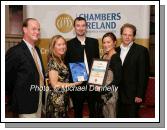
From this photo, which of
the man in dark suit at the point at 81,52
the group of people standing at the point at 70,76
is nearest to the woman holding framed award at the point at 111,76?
the group of people standing at the point at 70,76

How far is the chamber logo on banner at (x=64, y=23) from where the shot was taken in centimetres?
324

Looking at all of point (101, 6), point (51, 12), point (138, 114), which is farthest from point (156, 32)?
point (51, 12)

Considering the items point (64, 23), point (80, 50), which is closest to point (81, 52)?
point (80, 50)

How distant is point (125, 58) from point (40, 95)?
0.94m

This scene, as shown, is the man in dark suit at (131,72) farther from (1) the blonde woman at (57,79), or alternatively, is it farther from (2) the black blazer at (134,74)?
(1) the blonde woman at (57,79)

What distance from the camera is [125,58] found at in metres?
3.23

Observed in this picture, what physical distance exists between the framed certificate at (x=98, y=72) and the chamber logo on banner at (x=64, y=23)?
1.42 ft

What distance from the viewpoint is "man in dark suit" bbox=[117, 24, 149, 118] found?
10.6 ft

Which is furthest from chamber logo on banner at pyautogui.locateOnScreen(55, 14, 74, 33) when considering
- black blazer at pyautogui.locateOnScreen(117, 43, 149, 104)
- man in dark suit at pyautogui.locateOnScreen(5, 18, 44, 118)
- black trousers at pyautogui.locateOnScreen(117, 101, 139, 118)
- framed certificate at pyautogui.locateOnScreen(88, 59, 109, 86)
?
black trousers at pyautogui.locateOnScreen(117, 101, 139, 118)

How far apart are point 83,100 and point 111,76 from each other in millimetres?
379

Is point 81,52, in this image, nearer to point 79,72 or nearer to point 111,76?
point 79,72

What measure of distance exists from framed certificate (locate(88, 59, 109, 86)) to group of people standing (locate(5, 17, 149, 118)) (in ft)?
0.15

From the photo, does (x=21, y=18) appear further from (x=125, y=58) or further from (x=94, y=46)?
(x=125, y=58)

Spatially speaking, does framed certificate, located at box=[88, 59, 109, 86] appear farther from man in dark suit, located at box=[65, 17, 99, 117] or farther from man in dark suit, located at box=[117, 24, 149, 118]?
man in dark suit, located at box=[117, 24, 149, 118]
